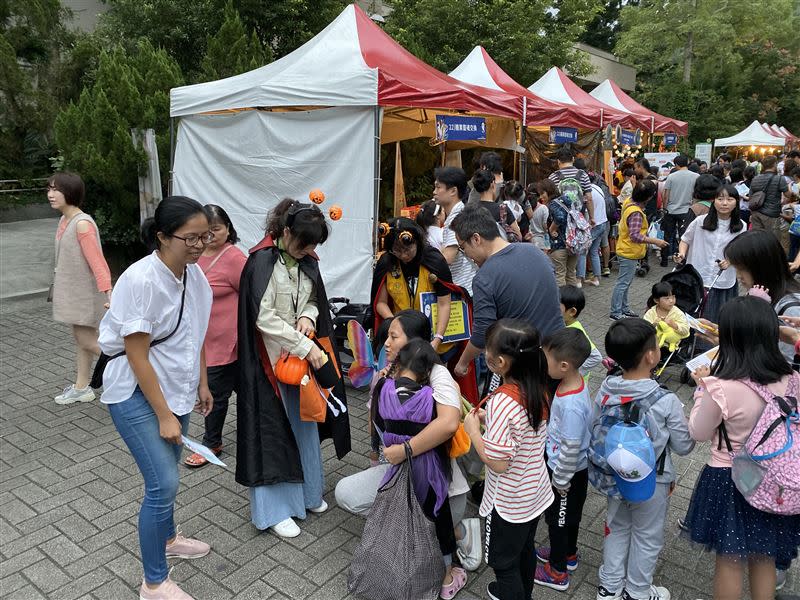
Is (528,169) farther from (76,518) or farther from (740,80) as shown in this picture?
(740,80)

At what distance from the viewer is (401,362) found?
2469 millimetres

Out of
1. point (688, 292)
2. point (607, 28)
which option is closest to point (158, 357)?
point (688, 292)

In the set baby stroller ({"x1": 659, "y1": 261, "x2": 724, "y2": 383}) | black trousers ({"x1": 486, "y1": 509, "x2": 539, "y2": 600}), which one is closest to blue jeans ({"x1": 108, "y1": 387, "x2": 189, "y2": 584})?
black trousers ({"x1": 486, "y1": 509, "x2": 539, "y2": 600})

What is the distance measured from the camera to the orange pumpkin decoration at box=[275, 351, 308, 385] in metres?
2.79

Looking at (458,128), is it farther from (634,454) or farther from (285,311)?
(634,454)

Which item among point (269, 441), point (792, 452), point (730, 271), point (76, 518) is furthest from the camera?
point (730, 271)

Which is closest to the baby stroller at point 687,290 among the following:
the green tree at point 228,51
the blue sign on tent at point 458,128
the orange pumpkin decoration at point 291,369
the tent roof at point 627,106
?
the blue sign on tent at point 458,128

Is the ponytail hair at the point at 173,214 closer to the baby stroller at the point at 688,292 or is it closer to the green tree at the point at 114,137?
the baby stroller at the point at 688,292

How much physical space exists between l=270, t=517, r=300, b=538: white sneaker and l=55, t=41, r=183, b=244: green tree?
21.7ft

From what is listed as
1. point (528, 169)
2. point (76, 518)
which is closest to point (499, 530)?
point (76, 518)

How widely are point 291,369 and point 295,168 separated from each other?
14.7ft

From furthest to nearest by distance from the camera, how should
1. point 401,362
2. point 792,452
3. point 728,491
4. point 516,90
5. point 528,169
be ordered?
point 528,169 → point 516,90 → point 401,362 → point 728,491 → point 792,452

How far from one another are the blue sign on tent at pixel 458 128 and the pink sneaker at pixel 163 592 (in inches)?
239

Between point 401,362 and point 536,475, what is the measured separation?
709 millimetres
